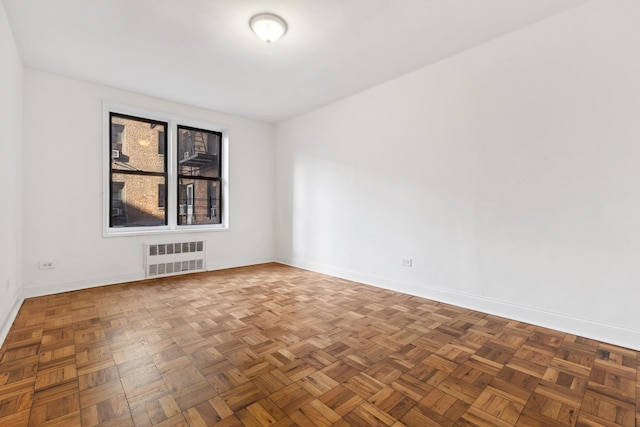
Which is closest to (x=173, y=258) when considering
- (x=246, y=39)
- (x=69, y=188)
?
(x=69, y=188)

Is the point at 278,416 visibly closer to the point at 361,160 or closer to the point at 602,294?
the point at 602,294

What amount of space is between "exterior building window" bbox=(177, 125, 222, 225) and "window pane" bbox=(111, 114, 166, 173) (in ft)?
0.99

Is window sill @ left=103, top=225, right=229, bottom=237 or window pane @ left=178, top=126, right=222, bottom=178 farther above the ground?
window pane @ left=178, top=126, right=222, bottom=178

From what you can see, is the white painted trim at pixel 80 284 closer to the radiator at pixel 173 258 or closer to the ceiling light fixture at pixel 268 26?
the radiator at pixel 173 258

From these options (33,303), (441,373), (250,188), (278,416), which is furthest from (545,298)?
(33,303)

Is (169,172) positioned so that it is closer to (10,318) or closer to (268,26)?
(10,318)

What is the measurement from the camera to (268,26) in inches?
97.5

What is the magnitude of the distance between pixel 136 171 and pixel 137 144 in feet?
1.32

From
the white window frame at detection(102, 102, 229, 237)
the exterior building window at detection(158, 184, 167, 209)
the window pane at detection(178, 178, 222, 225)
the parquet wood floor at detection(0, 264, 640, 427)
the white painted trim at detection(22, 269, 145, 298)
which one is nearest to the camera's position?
the parquet wood floor at detection(0, 264, 640, 427)

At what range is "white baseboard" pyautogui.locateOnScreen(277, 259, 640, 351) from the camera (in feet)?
7.39

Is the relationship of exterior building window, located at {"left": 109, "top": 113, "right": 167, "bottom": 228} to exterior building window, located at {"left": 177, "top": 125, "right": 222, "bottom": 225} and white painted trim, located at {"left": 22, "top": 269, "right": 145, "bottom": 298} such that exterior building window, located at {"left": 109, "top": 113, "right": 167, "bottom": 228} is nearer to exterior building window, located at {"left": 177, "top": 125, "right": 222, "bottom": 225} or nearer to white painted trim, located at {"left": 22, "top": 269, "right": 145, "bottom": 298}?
exterior building window, located at {"left": 177, "top": 125, "right": 222, "bottom": 225}

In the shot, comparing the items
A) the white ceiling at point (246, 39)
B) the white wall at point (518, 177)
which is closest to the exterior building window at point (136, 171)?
the white ceiling at point (246, 39)

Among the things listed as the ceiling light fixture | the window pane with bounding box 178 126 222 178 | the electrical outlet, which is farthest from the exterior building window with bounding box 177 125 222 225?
the ceiling light fixture

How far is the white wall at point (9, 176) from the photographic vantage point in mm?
2398
